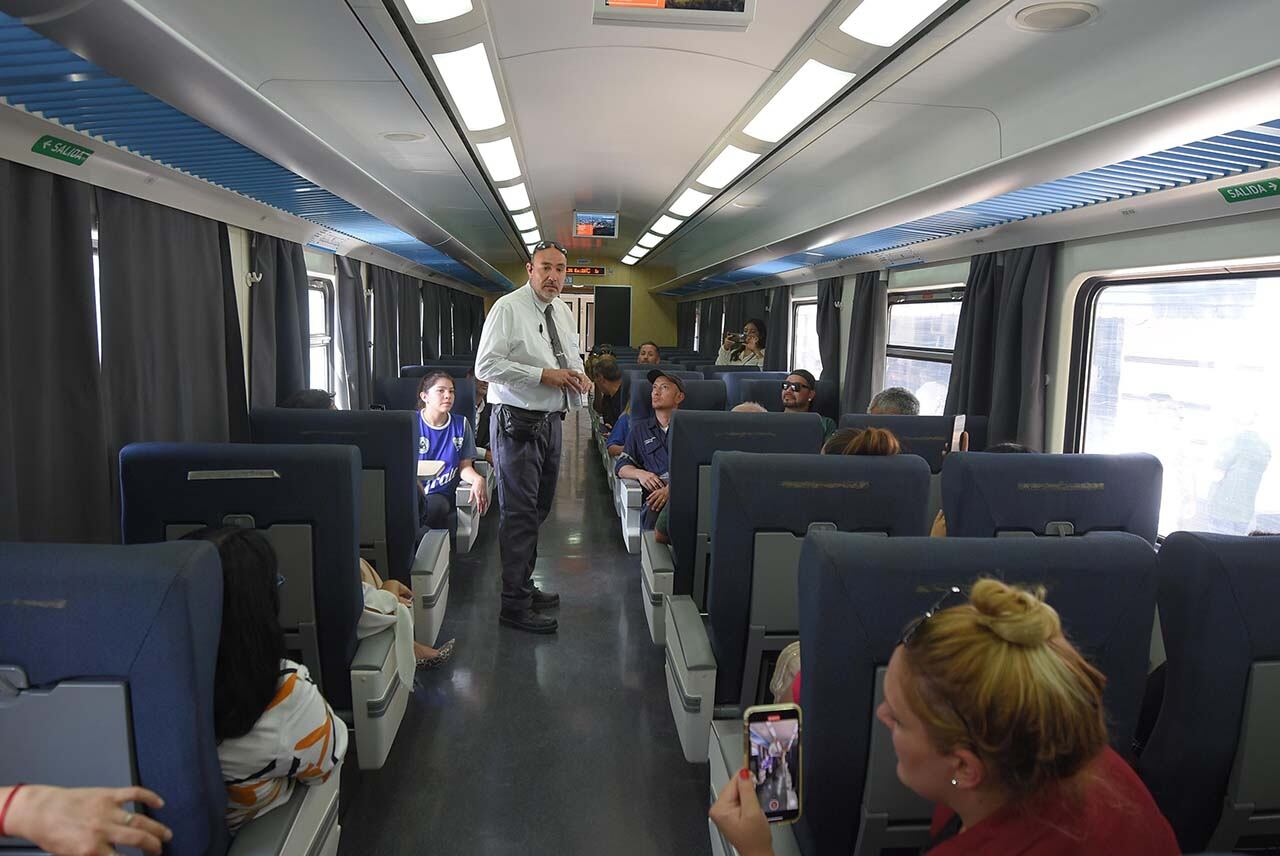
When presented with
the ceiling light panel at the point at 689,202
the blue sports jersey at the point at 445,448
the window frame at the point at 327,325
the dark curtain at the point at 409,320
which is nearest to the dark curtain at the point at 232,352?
the blue sports jersey at the point at 445,448

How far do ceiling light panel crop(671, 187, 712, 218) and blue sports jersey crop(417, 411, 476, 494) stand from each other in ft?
11.3

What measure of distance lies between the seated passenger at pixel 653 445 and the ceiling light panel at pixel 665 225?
4.67 meters

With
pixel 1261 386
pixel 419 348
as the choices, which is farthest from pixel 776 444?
pixel 419 348

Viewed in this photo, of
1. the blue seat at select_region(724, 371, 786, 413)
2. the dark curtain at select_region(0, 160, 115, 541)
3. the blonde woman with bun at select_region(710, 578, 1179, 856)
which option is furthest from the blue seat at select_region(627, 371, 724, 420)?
the blonde woman with bun at select_region(710, 578, 1179, 856)


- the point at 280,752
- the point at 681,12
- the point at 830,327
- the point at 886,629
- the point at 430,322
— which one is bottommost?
the point at 280,752

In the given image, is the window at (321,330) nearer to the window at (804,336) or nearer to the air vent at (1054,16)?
the air vent at (1054,16)

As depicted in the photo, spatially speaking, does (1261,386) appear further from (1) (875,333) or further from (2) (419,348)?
(2) (419,348)

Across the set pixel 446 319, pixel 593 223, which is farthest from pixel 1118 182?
pixel 446 319

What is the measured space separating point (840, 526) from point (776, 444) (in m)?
1.17

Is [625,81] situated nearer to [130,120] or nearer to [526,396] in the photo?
[526,396]

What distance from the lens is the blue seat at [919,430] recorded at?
4238 mm

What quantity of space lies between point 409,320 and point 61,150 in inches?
323

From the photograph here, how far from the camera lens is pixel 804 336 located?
11.6 meters

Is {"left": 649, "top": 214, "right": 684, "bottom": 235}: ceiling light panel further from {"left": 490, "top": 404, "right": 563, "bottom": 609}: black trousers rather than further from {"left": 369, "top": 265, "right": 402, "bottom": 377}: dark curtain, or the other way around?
{"left": 490, "top": 404, "right": 563, "bottom": 609}: black trousers
